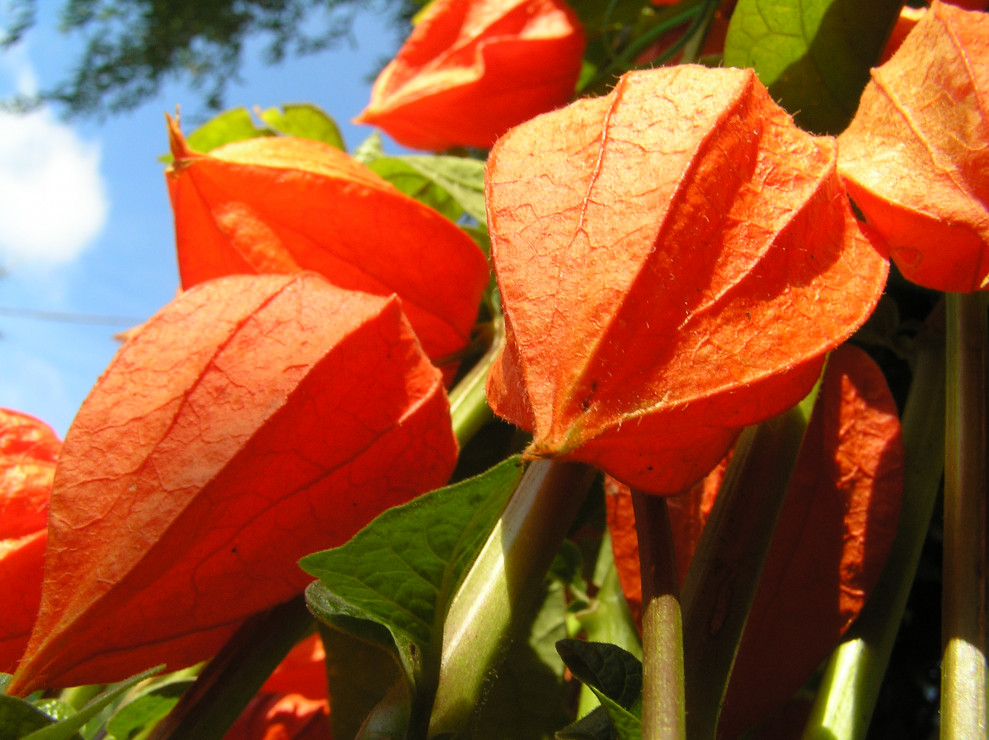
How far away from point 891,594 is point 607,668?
19 cm

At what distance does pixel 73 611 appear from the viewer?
1.21 feet

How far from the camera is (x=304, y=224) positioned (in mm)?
537

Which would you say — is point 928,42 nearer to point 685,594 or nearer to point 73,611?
point 685,594

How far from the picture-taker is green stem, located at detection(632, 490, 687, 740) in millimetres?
284

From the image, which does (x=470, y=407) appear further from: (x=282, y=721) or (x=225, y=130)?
(x=225, y=130)

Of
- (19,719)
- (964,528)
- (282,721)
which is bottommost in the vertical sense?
(282,721)

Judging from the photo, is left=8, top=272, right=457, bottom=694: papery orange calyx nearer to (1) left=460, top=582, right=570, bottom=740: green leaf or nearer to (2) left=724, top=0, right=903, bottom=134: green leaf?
(1) left=460, top=582, right=570, bottom=740: green leaf

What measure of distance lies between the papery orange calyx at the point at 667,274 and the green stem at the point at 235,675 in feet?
0.57

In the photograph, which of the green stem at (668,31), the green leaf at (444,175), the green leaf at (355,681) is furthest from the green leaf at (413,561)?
the green stem at (668,31)

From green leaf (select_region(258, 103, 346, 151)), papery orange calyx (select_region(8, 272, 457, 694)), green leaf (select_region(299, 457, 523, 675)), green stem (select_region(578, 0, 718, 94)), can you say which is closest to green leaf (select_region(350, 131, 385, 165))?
green leaf (select_region(258, 103, 346, 151))

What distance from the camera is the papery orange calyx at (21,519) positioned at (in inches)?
16.9

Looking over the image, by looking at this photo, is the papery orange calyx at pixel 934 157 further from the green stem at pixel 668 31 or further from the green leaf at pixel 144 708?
the green leaf at pixel 144 708

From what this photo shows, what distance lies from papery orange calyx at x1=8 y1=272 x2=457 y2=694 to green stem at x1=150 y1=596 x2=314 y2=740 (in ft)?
0.06

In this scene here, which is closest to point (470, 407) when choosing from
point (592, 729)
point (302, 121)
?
point (592, 729)
